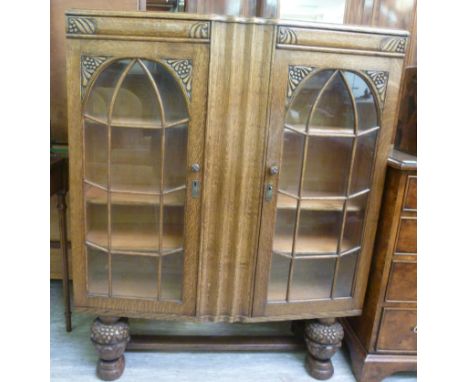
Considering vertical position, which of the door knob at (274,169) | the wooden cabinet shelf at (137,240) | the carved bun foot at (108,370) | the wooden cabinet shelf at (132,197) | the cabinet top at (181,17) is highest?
the cabinet top at (181,17)

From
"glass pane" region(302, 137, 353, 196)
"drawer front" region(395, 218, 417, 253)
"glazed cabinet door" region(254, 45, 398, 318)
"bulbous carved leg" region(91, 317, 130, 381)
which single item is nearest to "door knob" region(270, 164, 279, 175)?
"glazed cabinet door" region(254, 45, 398, 318)

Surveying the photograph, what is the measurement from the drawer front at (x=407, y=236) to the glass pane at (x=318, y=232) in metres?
0.20

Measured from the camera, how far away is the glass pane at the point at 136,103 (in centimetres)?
106

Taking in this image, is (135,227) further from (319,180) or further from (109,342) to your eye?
(319,180)

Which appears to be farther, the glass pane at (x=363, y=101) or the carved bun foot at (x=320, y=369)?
the carved bun foot at (x=320, y=369)

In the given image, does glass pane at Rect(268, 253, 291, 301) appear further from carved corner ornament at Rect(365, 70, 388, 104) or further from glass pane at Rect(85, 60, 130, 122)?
glass pane at Rect(85, 60, 130, 122)

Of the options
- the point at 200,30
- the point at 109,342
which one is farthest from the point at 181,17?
the point at 109,342

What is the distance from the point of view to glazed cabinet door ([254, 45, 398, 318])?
42.6 inches

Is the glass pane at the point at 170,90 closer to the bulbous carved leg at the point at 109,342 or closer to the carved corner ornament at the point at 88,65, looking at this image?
the carved corner ornament at the point at 88,65

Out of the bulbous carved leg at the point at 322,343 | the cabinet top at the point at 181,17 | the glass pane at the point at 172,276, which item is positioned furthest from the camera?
the bulbous carved leg at the point at 322,343

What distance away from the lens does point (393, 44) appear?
108 centimetres

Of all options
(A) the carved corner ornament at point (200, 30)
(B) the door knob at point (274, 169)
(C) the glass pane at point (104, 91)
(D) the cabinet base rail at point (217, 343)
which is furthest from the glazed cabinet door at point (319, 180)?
(C) the glass pane at point (104, 91)

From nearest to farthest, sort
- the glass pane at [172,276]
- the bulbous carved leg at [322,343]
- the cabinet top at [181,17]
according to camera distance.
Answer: the cabinet top at [181,17] → the glass pane at [172,276] → the bulbous carved leg at [322,343]
